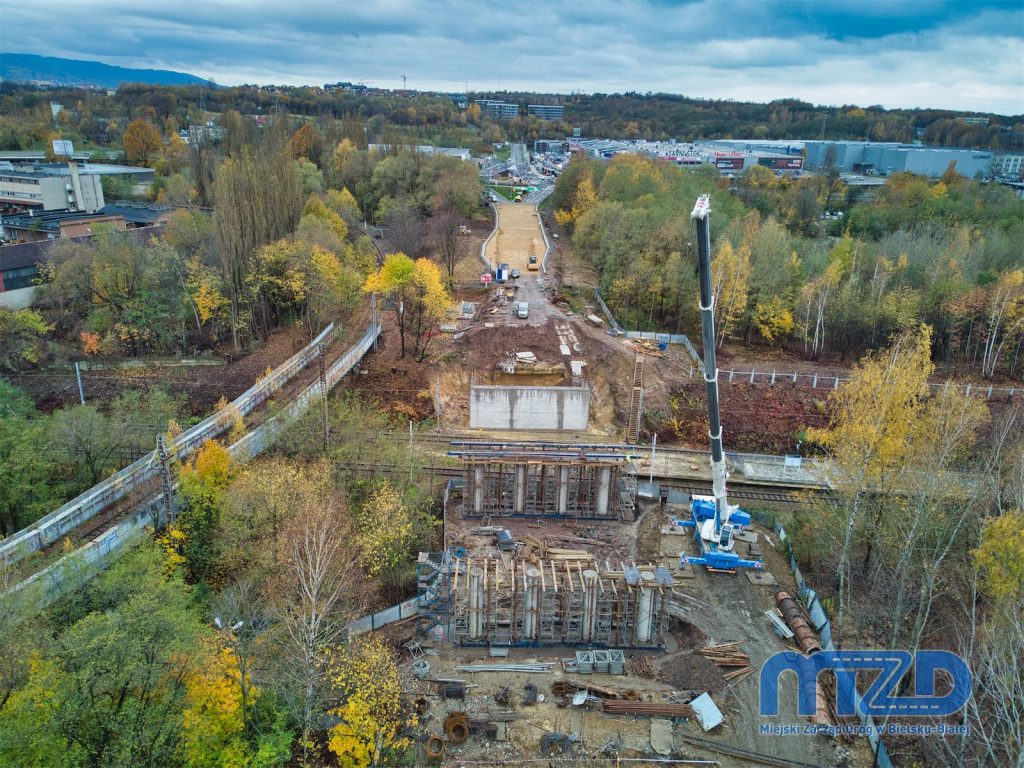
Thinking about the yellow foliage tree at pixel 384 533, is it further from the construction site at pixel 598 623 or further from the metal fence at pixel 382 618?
the metal fence at pixel 382 618

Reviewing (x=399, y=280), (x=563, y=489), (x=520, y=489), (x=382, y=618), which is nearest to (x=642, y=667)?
(x=563, y=489)

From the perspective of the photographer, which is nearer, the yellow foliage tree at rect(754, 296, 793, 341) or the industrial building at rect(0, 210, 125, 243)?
the yellow foliage tree at rect(754, 296, 793, 341)

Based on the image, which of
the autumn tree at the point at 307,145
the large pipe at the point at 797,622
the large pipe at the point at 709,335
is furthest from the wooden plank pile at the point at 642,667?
the autumn tree at the point at 307,145

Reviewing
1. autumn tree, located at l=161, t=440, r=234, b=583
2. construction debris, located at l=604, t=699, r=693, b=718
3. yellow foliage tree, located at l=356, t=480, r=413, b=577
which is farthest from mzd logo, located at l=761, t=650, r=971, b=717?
autumn tree, located at l=161, t=440, r=234, b=583

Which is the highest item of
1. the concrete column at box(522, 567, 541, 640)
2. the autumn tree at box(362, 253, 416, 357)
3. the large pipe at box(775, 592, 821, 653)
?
the autumn tree at box(362, 253, 416, 357)

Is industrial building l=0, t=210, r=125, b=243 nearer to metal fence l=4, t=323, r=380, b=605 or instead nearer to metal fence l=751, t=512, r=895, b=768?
metal fence l=4, t=323, r=380, b=605

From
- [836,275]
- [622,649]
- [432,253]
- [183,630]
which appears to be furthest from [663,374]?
[183,630]

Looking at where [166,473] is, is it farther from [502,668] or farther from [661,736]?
Result: [661,736]
